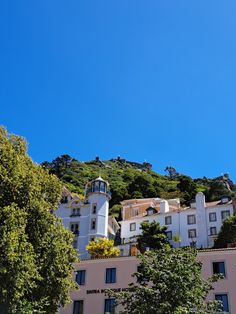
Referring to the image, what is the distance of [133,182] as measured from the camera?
118188 millimetres

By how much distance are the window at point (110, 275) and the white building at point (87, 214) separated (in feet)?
97.9

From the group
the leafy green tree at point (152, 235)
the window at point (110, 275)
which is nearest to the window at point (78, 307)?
the window at point (110, 275)

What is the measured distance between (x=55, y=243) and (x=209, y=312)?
9.52 meters

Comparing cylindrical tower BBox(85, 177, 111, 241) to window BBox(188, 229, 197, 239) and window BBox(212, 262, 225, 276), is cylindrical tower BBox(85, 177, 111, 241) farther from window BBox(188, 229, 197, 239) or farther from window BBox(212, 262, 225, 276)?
window BBox(212, 262, 225, 276)

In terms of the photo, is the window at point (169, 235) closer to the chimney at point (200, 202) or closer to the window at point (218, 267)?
the chimney at point (200, 202)

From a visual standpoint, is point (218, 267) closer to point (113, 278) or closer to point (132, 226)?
point (113, 278)

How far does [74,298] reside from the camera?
1366 inches

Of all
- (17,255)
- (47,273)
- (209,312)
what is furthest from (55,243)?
(209,312)

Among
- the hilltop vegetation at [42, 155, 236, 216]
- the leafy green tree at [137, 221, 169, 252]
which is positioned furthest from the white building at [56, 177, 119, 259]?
the hilltop vegetation at [42, 155, 236, 216]

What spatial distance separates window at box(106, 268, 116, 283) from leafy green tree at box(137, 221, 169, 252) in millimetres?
27406

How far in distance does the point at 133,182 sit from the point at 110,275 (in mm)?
83364

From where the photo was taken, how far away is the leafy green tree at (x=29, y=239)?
22453 millimetres

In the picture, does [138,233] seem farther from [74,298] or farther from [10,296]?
[10,296]

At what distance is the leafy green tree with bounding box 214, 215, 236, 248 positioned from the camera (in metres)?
58.5
